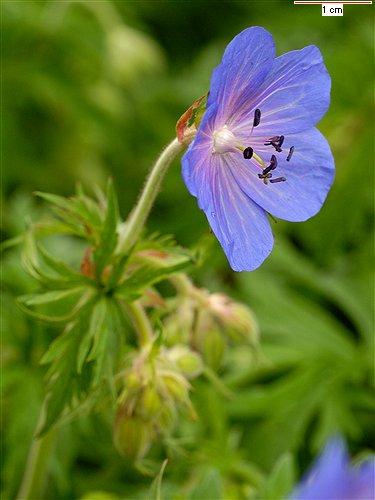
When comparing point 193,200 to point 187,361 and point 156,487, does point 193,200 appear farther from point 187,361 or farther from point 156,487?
point 156,487

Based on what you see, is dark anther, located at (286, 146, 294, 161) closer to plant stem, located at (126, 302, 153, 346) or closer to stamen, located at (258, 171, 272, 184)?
stamen, located at (258, 171, 272, 184)

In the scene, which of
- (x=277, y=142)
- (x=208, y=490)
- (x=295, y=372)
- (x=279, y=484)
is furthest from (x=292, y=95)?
(x=295, y=372)

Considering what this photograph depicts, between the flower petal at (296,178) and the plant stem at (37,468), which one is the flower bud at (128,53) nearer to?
the plant stem at (37,468)

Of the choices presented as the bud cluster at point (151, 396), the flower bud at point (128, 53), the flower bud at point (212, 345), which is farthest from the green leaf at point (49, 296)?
the flower bud at point (128, 53)

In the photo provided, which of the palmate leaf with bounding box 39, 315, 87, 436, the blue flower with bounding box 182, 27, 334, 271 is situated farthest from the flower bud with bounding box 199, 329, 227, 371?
the blue flower with bounding box 182, 27, 334, 271

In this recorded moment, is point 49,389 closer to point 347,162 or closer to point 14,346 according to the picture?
point 14,346

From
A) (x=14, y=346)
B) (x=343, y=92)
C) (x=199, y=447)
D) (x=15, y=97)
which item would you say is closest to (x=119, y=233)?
(x=14, y=346)
